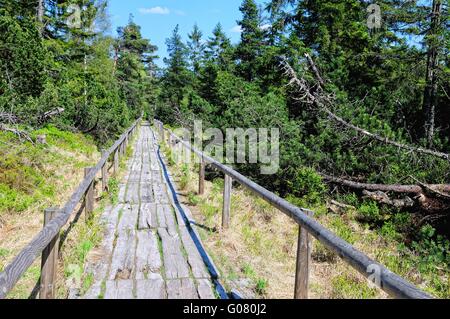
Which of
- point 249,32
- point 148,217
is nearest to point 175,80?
point 249,32

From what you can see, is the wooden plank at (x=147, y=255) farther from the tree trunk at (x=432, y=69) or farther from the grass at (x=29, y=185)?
the tree trunk at (x=432, y=69)

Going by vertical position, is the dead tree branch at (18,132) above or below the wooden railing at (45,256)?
above

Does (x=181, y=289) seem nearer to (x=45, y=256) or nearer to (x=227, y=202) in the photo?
(x=45, y=256)

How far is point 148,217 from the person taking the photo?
626 cm

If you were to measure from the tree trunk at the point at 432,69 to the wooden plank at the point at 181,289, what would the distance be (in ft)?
31.4

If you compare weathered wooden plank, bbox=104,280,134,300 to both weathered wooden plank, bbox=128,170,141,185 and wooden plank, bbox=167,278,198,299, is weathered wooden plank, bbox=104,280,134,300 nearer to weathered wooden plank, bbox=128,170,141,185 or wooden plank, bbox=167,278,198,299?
wooden plank, bbox=167,278,198,299

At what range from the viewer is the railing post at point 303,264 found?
10.1 ft

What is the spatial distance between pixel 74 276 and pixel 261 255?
231 centimetres

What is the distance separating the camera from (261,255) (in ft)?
15.8

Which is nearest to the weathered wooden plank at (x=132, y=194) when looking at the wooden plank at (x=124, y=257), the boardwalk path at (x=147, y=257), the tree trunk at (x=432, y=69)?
the boardwalk path at (x=147, y=257)

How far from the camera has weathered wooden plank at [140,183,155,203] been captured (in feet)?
24.8

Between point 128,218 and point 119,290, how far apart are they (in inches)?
105

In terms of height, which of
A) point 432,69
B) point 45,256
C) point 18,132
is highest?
point 432,69
